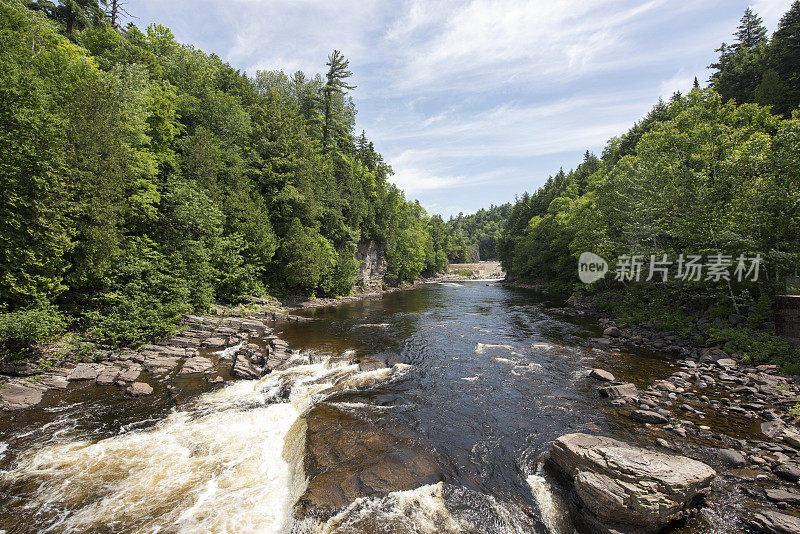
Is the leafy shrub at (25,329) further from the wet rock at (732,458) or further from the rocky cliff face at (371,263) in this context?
the rocky cliff face at (371,263)

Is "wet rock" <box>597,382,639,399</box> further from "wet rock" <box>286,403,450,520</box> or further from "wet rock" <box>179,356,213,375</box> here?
"wet rock" <box>179,356,213,375</box>

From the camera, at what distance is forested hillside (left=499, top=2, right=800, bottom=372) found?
15547mm

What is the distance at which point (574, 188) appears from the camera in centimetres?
6131

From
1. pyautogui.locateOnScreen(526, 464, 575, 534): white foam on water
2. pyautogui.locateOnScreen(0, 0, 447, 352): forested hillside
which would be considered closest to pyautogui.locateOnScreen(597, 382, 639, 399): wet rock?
pyautogui.locateOnScreen(526, 464, 575, 534): white foam on water

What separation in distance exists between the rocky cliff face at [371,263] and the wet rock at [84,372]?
3769 centimetres

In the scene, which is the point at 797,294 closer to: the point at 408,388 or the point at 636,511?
the point at 636,511

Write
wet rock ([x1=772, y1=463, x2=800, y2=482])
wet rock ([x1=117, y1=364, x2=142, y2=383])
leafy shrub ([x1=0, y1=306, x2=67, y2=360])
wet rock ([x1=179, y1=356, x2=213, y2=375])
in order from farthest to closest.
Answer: wet rock ([x1=179, y1=356, x2=213, y2=375]) → wet rock ([x1=117, y1=364, x2=142, y2=383]) → leafy shrub ([x1=0, y1=306, x2=67, y2=360]) → wet rock ([x1=772, y1=463, x2=800, y2=482])

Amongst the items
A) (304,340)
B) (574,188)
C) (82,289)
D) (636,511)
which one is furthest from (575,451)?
(574,188)

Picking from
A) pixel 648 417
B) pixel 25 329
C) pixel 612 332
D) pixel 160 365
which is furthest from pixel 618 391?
pixel 25 329

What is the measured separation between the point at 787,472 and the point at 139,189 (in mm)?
29868

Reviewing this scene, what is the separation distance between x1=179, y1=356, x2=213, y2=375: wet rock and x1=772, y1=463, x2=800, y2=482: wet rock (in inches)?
761

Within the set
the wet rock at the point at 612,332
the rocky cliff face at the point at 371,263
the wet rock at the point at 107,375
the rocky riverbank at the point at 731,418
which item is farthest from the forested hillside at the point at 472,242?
Result: the wet rock at the point at 107,375

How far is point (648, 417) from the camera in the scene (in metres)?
10.0

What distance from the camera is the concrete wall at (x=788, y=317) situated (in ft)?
45.7
